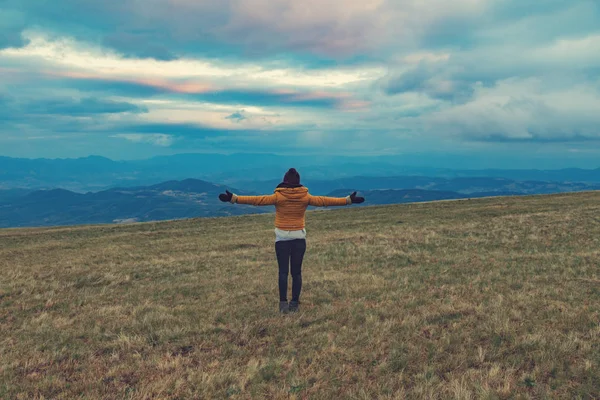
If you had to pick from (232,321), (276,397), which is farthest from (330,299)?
(276,397)

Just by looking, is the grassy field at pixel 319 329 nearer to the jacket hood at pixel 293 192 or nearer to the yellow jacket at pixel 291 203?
the yellow jacket at pixel 291 203

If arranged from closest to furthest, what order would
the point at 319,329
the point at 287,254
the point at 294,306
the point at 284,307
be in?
the point at 319,329, the point at 287,254, the point at 284,307, the point at 294,306

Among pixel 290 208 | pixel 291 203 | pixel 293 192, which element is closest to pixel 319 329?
pixel 290 208

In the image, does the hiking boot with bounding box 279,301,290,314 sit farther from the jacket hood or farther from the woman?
the jacket hood

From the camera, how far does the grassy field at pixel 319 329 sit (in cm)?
625

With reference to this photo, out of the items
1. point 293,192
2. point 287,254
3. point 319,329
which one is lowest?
point 319,329

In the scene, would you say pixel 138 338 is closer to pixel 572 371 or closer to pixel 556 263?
pixel 572 371

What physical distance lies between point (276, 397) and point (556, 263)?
13.5m

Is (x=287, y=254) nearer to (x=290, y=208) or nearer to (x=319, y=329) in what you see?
(x=290, y=208)

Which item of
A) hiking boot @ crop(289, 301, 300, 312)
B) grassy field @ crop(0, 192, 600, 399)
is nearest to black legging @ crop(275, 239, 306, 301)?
hiking boot @ crop(289, 301, 300, 312)

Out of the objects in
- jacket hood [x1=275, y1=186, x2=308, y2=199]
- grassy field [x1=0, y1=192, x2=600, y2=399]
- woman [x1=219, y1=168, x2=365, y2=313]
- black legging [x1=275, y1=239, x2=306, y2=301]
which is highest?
Answer: jacket hood [x1=275, y1=186, x2=308, y2=199]

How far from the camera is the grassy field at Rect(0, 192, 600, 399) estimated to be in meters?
6.25

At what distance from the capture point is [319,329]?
8781 mm

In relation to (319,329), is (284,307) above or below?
above
